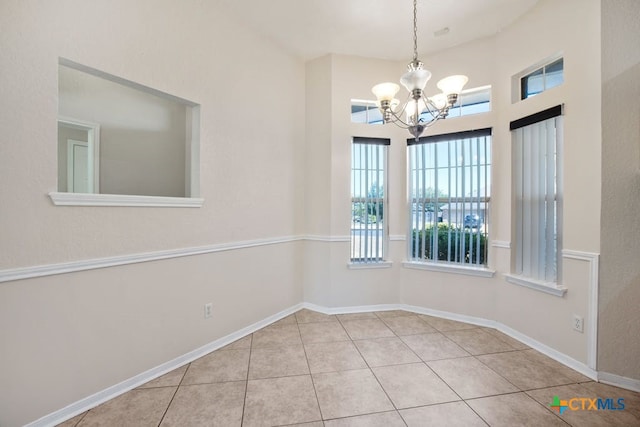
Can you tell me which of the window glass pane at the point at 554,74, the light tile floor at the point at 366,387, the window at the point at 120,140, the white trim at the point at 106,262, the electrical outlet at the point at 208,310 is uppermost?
the window glass pane at the point at 554,74

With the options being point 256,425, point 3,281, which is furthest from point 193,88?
point 256,425

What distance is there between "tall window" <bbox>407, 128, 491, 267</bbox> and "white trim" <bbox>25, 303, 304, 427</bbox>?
2249 mm

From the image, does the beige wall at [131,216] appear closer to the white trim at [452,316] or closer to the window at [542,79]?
the white trim at [452,316]

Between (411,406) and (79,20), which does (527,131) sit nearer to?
(411,406)

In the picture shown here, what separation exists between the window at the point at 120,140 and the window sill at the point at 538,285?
3194 millimetres

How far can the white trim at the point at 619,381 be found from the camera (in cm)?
205

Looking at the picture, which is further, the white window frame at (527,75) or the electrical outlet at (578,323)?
the white window frame at (527,75)

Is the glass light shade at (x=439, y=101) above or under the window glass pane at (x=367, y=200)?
above

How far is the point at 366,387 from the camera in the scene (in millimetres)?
2072

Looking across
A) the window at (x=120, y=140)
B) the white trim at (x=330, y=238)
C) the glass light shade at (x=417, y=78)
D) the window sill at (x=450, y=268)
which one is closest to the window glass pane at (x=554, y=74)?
the glass light shade at (x=417, y=78)

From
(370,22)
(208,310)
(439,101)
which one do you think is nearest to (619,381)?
(439,101)

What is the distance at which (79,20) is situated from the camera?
176 cm

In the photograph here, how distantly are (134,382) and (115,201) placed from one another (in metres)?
1.31

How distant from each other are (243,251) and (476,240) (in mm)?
2603
